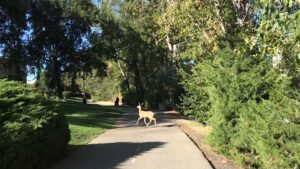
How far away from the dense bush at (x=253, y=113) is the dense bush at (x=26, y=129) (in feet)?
14.5

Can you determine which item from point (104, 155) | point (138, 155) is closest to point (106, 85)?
point (104, 155)

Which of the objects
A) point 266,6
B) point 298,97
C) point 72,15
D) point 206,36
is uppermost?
point 72,15

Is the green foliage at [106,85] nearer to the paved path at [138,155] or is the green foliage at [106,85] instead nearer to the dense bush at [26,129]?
the paved path at [138,155]

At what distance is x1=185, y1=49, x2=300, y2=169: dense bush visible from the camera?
27.1 feet

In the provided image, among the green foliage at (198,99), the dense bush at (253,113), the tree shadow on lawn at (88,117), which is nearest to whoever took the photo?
the dense bush at (253,113)

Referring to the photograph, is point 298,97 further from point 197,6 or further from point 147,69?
point 147,69

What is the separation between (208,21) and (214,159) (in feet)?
39.9

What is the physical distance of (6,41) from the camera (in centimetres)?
3828

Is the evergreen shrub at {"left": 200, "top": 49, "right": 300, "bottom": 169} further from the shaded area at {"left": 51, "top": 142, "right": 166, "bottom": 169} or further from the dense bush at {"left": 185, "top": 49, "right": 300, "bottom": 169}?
the shaded area at {"left": 51, "top": 142, "right": 166, "bottom": 169}

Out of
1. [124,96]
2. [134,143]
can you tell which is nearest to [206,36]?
[134,143]

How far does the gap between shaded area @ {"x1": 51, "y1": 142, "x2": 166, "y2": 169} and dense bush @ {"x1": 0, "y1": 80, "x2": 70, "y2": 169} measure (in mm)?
593

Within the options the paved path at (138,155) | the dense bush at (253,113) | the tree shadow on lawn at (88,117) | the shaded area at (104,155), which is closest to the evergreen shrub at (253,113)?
the dense bush at (253,113)

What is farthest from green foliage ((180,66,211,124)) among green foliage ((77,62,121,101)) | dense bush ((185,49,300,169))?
green foliage ((77,62,121,101))

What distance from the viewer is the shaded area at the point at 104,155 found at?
1193 cm
